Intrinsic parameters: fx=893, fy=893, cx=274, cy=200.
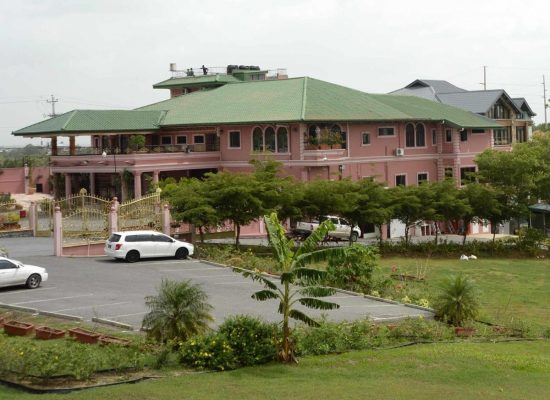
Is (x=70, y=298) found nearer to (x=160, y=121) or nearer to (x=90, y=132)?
(x=90, y=132)

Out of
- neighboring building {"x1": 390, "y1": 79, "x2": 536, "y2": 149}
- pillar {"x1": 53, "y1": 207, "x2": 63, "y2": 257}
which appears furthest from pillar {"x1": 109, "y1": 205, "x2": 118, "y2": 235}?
neighboring building {"x1": 390, "y1": 79, "x2": 536, "y2": 149}

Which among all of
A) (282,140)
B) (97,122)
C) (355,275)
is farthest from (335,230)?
(97,122)

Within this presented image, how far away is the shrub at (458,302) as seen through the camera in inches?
1019

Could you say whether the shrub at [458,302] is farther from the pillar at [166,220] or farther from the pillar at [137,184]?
the pillar at [137,184]

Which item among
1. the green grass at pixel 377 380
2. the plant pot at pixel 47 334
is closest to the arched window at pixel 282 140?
the green grass at pixel 377 380

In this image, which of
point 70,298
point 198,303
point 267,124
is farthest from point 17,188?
point 198,303

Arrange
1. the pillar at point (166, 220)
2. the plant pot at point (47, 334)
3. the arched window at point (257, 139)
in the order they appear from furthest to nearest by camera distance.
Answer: the arched window at point (257, 139), the pillar at point (166, 220), the plant pot at point (47, 334)

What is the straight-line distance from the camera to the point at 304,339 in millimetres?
21328

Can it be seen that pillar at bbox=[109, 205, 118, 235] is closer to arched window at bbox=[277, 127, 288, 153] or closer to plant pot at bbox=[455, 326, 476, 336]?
arched window at bbox=[277, 127, 288, 153]

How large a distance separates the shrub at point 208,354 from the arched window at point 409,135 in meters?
42.9

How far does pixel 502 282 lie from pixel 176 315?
20.4 meters

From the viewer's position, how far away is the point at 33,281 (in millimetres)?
30375

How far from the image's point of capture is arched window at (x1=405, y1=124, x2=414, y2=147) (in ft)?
199

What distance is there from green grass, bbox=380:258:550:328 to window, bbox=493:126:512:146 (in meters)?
27.1
